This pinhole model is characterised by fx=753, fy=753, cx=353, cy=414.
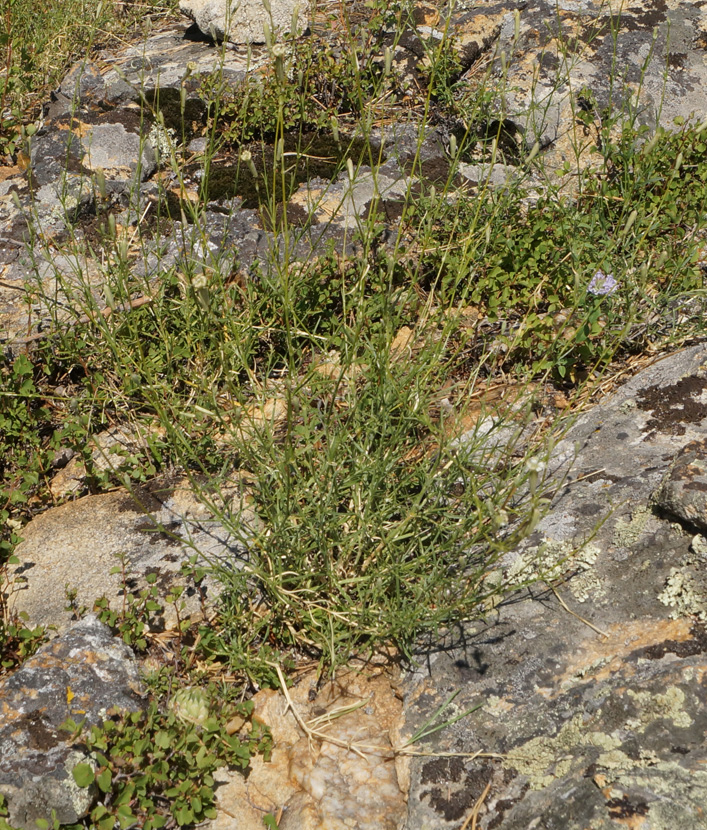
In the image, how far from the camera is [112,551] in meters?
2.81

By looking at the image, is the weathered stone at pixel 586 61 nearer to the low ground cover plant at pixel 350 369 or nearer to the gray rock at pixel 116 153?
the low ground cover plant at pixel 350 369

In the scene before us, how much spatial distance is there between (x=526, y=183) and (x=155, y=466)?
8.05ft

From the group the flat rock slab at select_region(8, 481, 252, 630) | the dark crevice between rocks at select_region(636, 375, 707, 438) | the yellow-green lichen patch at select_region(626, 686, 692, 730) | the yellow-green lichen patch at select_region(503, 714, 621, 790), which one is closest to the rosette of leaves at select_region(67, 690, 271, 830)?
the flat rock slab at select_region(8, 481, 252, 630)

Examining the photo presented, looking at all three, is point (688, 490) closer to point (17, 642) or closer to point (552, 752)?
point (552, 752)

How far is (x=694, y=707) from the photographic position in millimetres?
1809

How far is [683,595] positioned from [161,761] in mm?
1534

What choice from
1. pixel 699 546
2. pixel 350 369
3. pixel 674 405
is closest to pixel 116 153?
pixel 350 369

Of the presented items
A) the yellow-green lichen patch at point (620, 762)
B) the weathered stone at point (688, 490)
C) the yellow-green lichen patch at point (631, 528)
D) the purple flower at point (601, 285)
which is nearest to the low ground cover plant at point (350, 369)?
the purple flower at point (601, 285)

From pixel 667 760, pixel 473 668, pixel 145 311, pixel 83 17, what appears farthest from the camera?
pixel 83 17

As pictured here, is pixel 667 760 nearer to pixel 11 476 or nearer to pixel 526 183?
pixel 11 476

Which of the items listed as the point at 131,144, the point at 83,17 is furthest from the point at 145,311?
the point at 83,17

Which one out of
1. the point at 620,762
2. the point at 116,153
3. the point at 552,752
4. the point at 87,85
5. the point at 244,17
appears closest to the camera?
the point at 620,762

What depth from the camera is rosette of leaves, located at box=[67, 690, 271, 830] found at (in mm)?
2049

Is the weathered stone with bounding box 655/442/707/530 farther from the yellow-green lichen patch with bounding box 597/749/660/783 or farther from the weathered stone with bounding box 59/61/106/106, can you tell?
the weathered stone with bounding box 59/61/106/106
